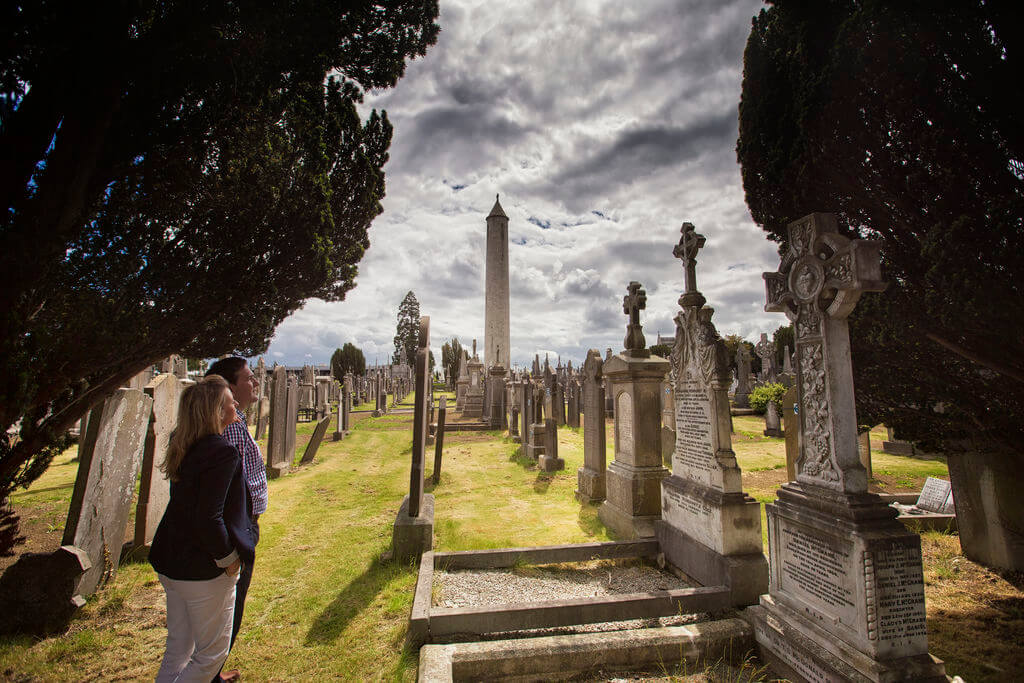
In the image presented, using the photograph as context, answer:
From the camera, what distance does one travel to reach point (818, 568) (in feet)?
9.39

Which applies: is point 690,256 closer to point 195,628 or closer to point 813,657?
point 813,657

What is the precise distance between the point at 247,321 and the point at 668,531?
518 centimetres

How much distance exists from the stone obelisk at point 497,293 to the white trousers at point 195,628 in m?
31.8

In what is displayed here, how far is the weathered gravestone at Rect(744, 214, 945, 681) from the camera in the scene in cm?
252

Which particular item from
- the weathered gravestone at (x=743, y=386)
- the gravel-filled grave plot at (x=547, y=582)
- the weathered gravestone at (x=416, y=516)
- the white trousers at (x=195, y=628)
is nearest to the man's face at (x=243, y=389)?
the white trousers at (x=195, y=628)

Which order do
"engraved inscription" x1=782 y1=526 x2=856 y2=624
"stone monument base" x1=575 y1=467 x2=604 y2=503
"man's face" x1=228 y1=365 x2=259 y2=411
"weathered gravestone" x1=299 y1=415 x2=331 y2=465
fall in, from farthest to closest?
"weathered gravestone" x1=299 y1=415 x2=331 y2=465, "stone monument base" x1=575 y1=467 x2=604 y2=503, "man's face" x1=228 y1=365 x2=259 y2=411, "engraved inscription" x1=782 y1=526 x2=856 y2=624

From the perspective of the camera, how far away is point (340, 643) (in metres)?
3.24

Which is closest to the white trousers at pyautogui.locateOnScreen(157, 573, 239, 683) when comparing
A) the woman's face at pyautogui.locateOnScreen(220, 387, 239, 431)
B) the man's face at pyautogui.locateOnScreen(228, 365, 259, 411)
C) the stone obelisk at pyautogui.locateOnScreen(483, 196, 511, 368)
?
the woman's face at pyautogui.locateOnScreen(220, 387, 239, 431)

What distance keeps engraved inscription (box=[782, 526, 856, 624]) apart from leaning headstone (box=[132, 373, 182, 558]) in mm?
5550

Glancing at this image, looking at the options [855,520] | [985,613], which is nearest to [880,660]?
[855,520]

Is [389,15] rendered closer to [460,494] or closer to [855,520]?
[855,520]

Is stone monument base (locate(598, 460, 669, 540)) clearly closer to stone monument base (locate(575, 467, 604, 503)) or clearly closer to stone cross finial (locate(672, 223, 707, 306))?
stone monument base (locate(575, 467, 604, 503))

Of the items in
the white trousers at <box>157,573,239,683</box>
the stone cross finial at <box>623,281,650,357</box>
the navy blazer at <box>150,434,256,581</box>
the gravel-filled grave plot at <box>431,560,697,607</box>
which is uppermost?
the stone cross finial at <box>623,281,650,357</box>

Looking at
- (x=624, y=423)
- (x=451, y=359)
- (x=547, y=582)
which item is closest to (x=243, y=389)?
(x=547, y=582)
